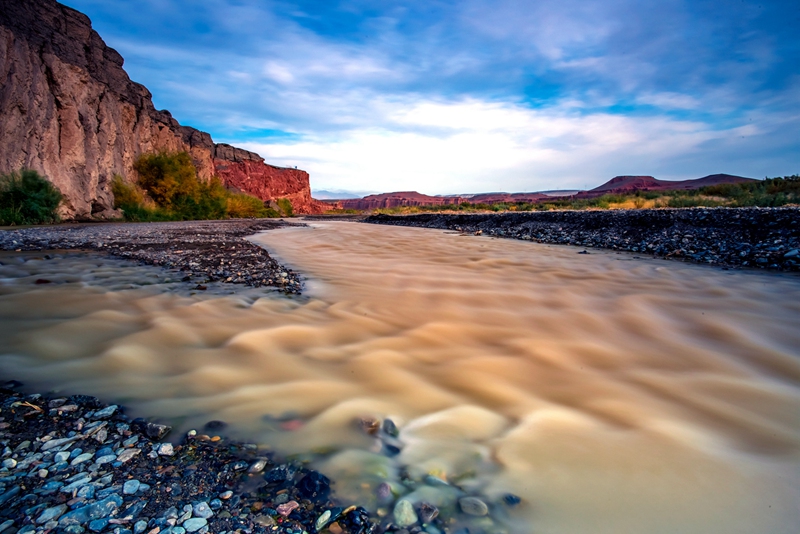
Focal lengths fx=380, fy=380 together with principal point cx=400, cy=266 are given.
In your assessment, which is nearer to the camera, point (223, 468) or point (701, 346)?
point (223, 468)

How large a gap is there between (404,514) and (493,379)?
1.10 metres

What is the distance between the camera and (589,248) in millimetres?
8281

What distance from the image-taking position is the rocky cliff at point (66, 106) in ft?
50.3

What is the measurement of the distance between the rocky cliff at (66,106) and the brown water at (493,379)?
1671cm

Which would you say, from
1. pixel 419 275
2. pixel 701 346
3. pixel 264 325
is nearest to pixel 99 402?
pixel 264 325

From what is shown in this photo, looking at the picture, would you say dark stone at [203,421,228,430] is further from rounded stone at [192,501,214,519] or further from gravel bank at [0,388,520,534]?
rounded stone at [192,501,214,519]

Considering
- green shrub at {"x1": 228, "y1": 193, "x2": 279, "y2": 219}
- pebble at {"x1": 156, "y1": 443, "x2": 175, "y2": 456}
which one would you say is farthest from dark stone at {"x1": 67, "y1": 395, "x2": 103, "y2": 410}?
green shrub at {"x1": 228, "y1": 193, "x2": 279, "y2": 219}

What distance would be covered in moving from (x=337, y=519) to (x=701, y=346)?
9.27ft

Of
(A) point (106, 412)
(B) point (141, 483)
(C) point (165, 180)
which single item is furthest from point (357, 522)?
(C) point (165, 180)

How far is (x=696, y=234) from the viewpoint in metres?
7.37

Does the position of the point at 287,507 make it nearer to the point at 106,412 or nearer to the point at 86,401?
the point at 106,412

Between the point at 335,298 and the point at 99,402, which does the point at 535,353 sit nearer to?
the point at 335,298

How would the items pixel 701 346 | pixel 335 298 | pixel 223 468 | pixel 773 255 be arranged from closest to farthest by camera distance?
pixel 223 468 < pixel 701 346 < pixel 335 298 < pixel 773 255

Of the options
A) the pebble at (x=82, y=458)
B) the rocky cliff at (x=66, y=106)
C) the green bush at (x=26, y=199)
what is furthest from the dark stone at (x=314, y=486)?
the rocky cliff at (x=66, y=106)
